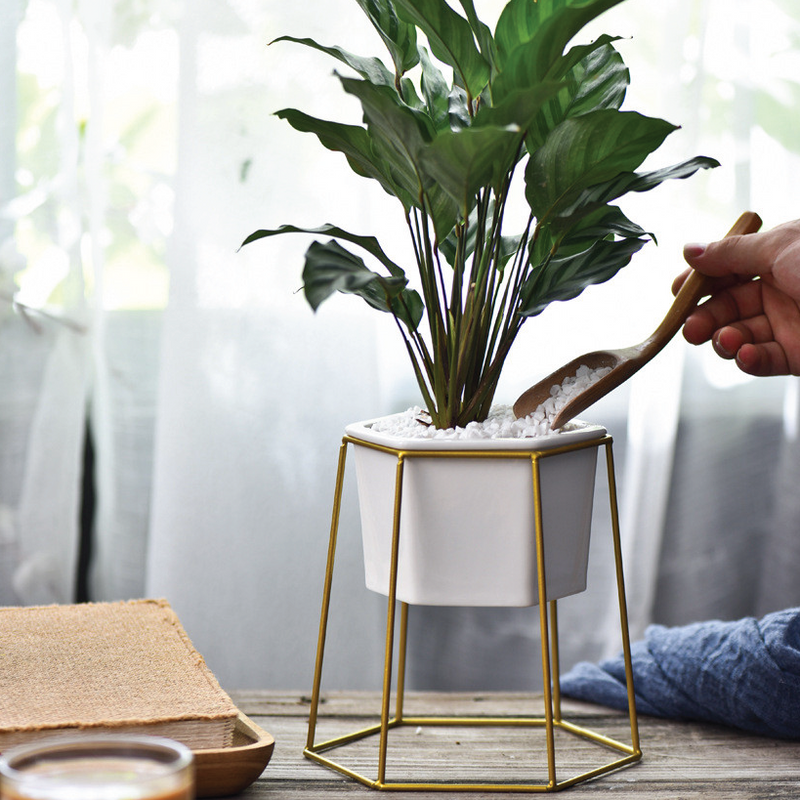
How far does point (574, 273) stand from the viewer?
0.68m

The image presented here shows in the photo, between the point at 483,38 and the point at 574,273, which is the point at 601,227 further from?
the point at 483,38

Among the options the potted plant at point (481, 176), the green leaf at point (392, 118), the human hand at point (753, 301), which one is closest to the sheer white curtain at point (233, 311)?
the human hand at point (753, 301)

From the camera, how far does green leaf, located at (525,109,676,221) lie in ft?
1.86

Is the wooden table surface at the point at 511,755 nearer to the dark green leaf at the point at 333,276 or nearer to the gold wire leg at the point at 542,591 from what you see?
the gold wire leg at the point at 542,591

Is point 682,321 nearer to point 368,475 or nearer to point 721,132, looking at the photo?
point 368,475

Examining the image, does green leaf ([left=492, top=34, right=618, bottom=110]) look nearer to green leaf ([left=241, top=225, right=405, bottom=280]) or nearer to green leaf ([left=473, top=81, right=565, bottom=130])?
green leaf ([left=473, top=81, right=565, bottom=130])

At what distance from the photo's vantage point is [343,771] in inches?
25.3

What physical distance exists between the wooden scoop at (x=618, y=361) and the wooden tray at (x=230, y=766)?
29 centimetres

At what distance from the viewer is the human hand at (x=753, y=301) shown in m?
0.71

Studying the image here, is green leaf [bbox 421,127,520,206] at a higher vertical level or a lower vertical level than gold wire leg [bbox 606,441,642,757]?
higher

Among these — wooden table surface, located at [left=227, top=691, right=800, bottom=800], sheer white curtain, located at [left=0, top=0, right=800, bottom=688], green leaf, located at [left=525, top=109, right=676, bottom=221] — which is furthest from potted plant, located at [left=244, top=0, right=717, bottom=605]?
sheer white curtain, located at [left=0, top=0, right=800, bottom=688]

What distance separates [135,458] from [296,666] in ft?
1.15

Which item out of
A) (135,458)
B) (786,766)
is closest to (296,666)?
(135,458)

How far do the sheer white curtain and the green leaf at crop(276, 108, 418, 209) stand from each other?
504 mm
